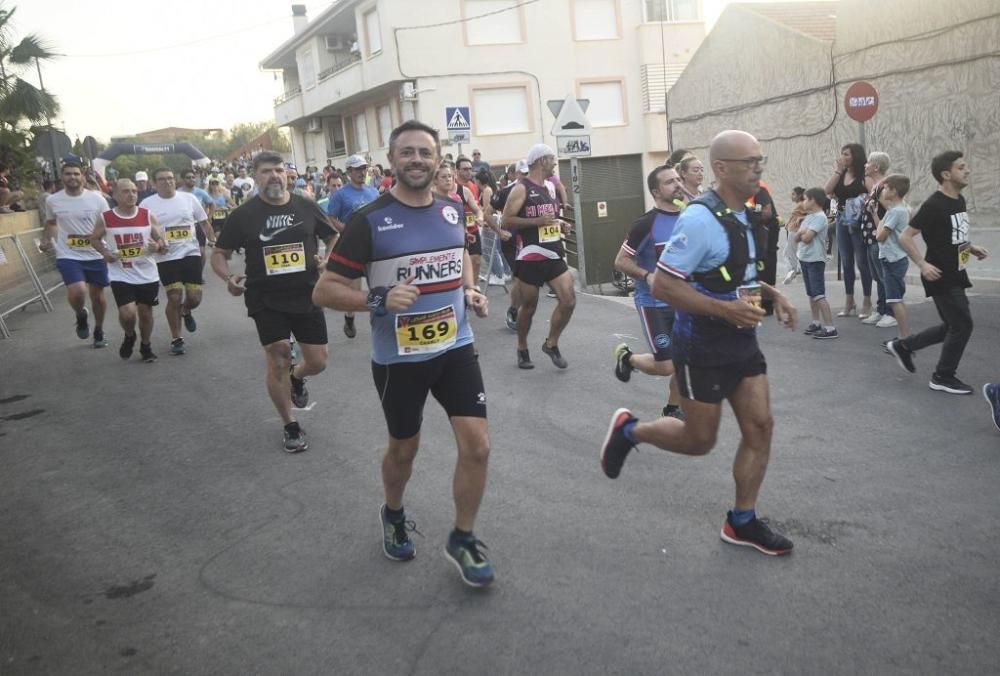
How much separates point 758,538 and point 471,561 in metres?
1.36

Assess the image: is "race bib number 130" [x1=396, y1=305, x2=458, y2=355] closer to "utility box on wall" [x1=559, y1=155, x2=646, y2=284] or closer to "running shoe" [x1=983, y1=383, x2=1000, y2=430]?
"running shoe" [x1=983, y1=383, x2=1000, y2=430]

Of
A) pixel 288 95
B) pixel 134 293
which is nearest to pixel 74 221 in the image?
pixel 134 293

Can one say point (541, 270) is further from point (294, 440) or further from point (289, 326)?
point (294, 440)

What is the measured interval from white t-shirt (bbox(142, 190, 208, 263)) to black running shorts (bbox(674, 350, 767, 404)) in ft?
24.5

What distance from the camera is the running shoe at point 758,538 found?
4.06m

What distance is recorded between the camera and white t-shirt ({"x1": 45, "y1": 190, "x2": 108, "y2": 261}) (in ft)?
34.6

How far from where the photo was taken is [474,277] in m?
7.33

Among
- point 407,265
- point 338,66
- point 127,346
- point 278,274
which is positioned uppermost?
point 338,66

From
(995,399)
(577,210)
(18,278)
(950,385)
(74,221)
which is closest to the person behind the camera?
(995,399)

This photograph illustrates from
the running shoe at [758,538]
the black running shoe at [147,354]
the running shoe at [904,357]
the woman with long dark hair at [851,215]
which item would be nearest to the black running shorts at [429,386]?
the running shoe at [758,538]

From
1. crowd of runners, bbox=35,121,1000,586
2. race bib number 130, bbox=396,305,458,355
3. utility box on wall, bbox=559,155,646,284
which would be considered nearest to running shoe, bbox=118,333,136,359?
crowd of runners, bbox=35,121,1000,586

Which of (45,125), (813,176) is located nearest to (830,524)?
(813,176)

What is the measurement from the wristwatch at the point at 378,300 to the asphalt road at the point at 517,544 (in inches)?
49.2

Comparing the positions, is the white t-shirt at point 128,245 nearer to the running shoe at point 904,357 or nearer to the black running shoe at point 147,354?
the black running shoe at point 147,354
